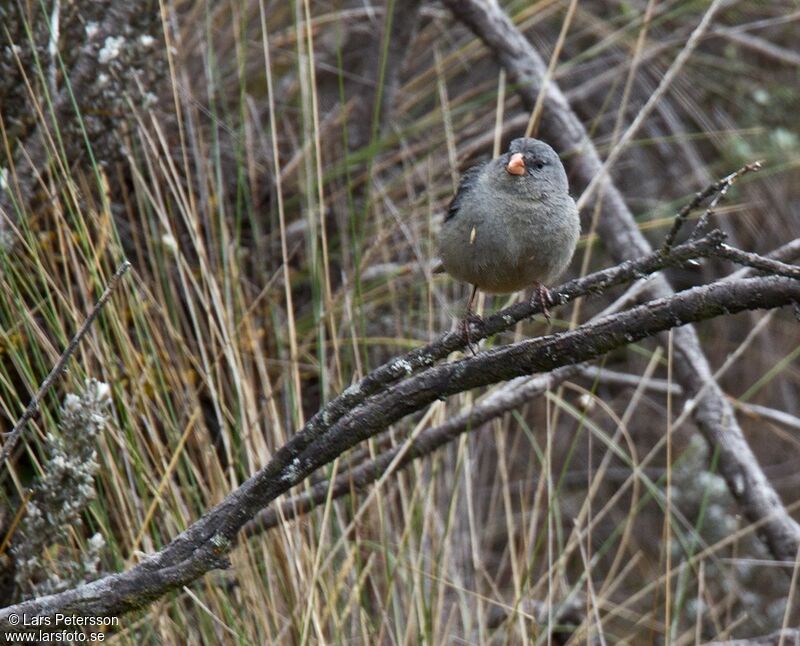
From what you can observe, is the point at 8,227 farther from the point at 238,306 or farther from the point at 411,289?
the point at 411,289

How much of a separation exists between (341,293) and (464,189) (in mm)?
743

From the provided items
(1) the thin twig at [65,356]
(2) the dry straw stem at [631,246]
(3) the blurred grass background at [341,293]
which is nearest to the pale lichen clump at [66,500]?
(3) the blurred grass background at [341,293]

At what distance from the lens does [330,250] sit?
3.65 m

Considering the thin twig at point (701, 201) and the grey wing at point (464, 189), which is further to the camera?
the grey wing at point (464, 189)

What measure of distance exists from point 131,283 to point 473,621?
130 centimetres

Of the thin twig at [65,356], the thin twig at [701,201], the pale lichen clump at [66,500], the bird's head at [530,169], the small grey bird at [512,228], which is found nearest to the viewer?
the thin twig at [701,201]

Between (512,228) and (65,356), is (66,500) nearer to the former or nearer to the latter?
(65,356)

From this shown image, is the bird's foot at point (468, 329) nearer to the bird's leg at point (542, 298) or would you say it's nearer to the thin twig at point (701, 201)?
the bird's leg at point (542, 298)

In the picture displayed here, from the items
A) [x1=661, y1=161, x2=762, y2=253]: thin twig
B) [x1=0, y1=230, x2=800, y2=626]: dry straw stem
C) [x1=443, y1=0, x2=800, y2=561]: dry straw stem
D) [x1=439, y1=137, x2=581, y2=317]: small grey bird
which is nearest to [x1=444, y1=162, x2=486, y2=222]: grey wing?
[x1=439, y1=137, x2=581, y2=317]: small grey bird

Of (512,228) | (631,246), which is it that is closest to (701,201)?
(512,228)

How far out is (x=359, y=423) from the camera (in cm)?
180

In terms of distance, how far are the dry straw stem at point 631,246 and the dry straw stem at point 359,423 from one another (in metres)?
1.30

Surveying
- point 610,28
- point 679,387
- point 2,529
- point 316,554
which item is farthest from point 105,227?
point 610,28

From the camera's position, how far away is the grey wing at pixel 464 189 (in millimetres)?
2660
